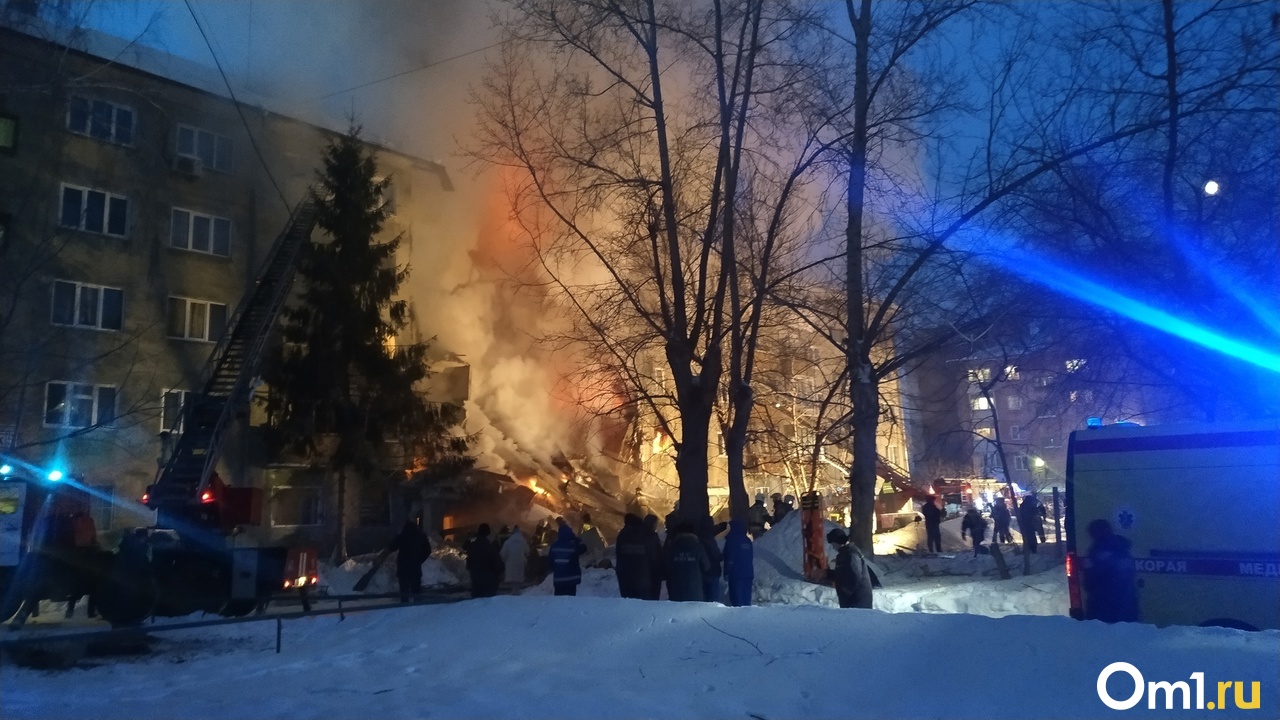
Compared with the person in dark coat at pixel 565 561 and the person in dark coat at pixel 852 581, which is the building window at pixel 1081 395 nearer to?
the person in dark coat at pixel 852 581

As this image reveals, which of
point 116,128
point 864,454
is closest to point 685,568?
point 864,454

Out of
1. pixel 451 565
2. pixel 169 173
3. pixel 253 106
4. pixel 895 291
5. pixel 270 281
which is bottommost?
pixel 451 565

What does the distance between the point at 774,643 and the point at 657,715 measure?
3.98 ft

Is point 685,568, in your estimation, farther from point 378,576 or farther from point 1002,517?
point 1002,517

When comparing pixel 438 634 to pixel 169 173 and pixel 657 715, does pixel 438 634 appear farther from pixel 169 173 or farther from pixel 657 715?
pixel 169 173

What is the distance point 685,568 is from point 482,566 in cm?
385

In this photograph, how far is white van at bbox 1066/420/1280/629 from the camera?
6953 mm

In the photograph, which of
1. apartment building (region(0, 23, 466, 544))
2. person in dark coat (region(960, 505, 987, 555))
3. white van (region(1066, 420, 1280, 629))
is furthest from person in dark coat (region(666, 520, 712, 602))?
person in dark coat (region(960, 505, 987, 555))

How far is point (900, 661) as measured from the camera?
17.8 feet

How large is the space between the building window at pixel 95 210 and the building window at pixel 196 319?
2.39 m

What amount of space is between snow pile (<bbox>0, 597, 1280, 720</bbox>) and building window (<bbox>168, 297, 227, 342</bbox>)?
18.2m

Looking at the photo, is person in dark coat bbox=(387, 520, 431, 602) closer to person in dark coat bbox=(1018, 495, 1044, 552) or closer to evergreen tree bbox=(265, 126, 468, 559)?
person in dark coat bbox=(1018, 495, 1044, 552)

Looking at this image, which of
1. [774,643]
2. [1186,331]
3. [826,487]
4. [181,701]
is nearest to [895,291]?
[1186,331]

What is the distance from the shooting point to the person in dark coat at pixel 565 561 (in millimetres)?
11391
